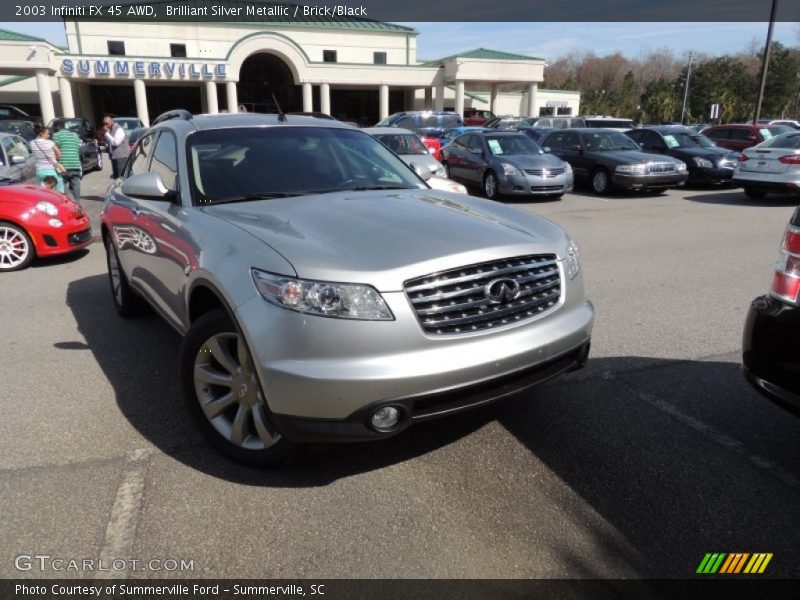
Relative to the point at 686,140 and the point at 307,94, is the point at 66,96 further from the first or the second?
the point at 686,140

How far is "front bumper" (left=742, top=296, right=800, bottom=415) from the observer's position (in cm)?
265

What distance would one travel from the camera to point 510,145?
1477cm

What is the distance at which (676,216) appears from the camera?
1181cm

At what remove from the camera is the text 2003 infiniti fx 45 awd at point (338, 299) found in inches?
102

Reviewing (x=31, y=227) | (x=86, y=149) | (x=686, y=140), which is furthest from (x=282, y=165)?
(x=86, y=149)

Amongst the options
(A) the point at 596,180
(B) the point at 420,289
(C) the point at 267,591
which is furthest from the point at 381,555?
(A) the point at 596,180

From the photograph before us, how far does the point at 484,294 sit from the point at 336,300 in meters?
0.70

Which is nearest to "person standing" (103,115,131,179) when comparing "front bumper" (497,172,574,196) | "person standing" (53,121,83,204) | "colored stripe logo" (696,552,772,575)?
"person standing" (53,121,83,204)

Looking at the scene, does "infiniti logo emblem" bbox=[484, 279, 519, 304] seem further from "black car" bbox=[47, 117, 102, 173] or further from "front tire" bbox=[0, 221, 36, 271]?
"black car" bbox=[47, 117, 102, 173]

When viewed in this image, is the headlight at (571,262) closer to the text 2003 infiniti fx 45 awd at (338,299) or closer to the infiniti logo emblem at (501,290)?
the text 2003 infiniti fx 45 awd at (338,299)

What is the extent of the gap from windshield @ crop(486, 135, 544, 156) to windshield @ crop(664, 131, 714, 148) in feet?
→ 15.2

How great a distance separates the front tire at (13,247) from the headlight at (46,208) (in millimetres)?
362


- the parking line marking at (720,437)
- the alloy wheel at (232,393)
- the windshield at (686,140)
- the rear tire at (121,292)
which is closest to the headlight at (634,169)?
the windshield at (686,140)

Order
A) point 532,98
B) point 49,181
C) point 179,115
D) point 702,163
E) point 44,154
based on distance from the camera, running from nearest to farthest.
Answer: point 179,115 → point 44,154 → point 49,181 → point 702,163 → point 532,98
